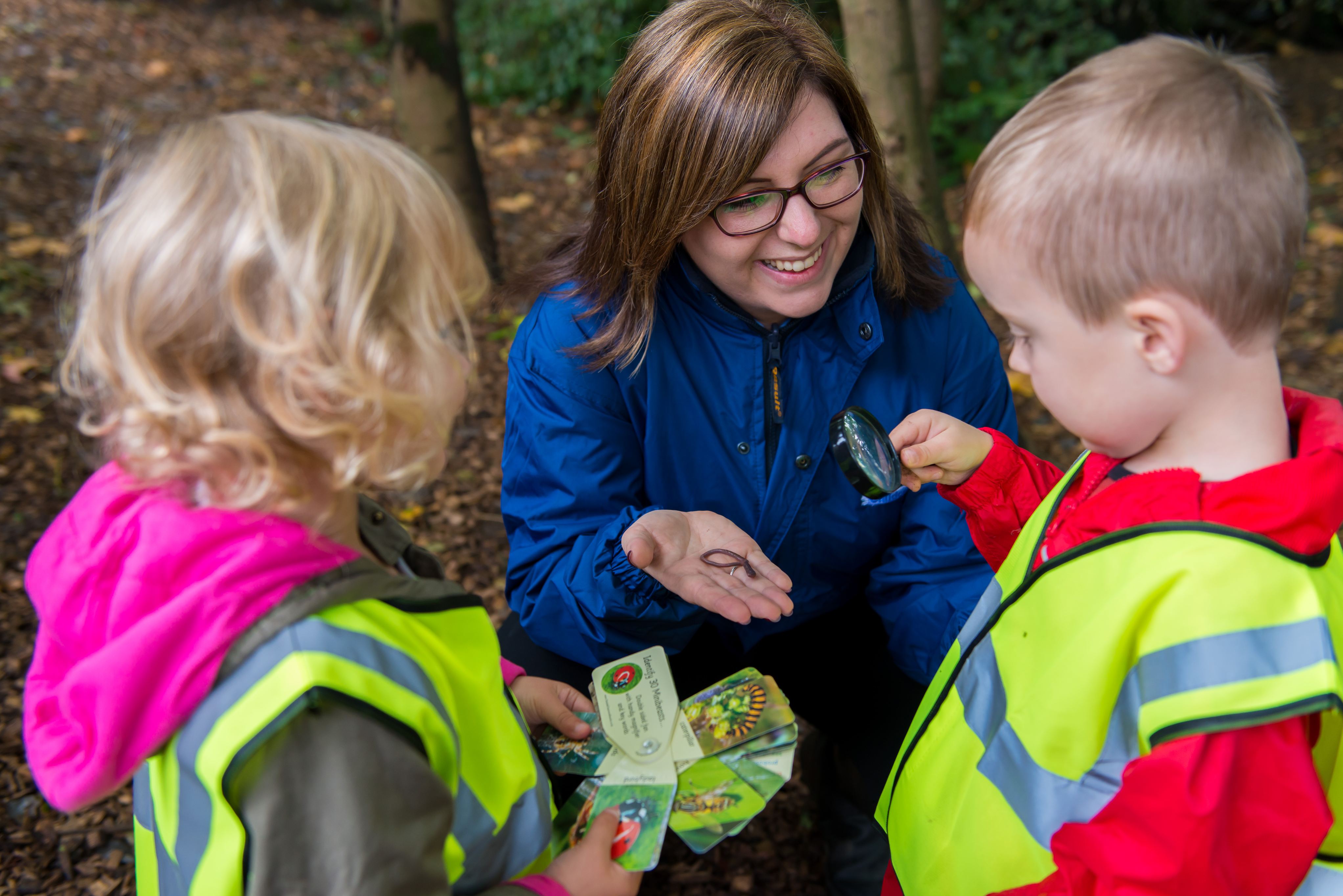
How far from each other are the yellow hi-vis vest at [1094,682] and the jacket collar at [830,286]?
76 cm

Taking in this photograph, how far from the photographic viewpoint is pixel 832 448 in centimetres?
199

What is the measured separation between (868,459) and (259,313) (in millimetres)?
1151

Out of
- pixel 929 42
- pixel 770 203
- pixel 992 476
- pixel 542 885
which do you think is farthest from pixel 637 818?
pixel 929 42

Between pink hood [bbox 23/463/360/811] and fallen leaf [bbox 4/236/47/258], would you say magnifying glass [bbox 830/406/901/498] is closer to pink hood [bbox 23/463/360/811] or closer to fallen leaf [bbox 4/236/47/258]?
pink hood [bbox 23/463/360/811]

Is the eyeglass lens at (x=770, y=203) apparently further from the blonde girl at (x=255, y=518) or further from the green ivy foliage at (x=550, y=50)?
the green ivy foliage at (x=550, y=50)

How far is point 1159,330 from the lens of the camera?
125 cm

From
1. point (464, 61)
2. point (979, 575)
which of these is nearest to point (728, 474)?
point (979, 575)

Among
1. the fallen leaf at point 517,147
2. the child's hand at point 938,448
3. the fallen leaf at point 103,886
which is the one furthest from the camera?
the fallen leaf at point 517,147

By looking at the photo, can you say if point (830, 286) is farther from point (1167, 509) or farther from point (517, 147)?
point (517, 147)

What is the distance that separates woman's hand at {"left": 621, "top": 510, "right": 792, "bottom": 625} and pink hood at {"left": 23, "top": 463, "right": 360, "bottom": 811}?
33.8 inches

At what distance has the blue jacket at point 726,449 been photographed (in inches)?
86.4

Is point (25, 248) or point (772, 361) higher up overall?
point (772, 361)

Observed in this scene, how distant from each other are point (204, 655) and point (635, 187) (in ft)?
4.41

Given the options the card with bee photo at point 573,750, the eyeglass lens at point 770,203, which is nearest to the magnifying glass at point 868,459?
the eyeglass lens at point 770,203
